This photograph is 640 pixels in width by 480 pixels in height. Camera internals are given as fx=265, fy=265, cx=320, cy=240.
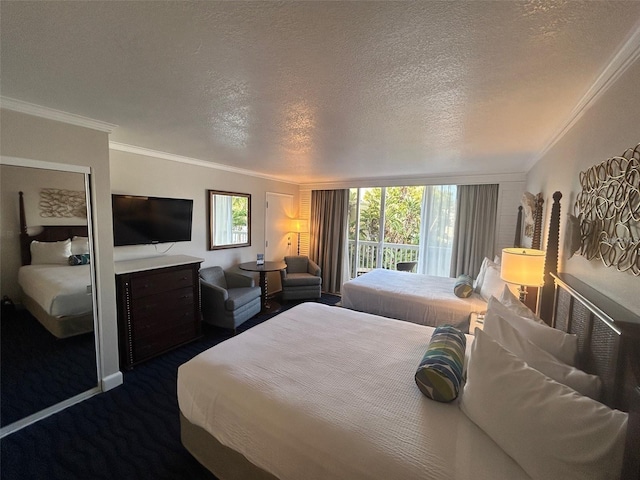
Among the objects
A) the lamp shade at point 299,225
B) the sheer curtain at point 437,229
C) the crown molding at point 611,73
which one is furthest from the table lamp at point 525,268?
the lamp shade at point 299,225

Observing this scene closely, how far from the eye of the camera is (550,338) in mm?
1413

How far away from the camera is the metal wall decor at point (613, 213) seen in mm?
1045

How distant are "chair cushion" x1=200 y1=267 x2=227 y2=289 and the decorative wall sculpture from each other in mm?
1743

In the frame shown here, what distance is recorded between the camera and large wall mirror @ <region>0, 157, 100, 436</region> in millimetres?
1906

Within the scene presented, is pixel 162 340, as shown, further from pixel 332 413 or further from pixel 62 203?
pixel 332 413

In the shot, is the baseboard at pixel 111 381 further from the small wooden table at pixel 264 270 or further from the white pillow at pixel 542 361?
the white pillow at pixel 542 361

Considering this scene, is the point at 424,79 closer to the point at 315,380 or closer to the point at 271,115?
the point at 271,115

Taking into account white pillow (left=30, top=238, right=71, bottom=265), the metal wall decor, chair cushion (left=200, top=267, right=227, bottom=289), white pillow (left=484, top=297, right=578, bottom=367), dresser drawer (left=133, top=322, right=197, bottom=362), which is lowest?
dresser drawer (left=133, top=322, right=197, bottom=362)

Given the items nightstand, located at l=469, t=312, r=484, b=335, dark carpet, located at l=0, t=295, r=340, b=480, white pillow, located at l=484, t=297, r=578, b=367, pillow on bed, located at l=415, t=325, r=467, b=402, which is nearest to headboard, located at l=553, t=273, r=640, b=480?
white pillow, located at l=484, t=297, r=578, b=367

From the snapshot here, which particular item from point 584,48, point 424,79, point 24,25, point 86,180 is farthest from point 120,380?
point 584,48

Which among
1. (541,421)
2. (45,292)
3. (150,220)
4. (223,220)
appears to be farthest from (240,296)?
(541,421)

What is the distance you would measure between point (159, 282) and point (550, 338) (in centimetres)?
332

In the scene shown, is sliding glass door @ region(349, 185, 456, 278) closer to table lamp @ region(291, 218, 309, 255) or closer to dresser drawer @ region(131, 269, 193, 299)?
table lamp @ region(291, 218, 309, 255)

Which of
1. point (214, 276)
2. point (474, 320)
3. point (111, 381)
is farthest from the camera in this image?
point (214, 276)
